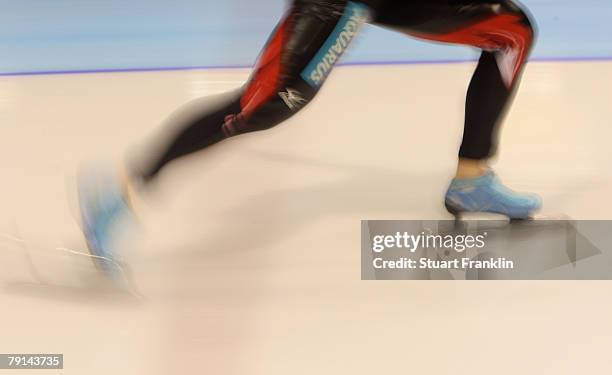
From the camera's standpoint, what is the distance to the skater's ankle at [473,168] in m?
1.21

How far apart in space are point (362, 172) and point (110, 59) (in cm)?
75

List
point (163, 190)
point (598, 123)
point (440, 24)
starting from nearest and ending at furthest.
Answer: point (440, 24), point (163, 190), point (598, 123)

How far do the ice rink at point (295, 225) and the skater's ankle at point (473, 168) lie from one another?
0.22ft

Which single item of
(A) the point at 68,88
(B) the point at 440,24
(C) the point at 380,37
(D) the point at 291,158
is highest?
(C) the point at 380,37

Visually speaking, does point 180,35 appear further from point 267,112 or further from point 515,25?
point 515,25

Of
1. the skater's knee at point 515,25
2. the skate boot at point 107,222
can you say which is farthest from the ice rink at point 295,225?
the skater's knee at point 515,25

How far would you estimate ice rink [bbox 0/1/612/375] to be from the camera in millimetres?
1062

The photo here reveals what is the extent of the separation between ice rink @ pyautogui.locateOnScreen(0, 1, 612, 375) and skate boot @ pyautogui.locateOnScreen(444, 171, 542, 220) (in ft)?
0.13

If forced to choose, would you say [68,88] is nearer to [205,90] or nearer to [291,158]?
[205,90]

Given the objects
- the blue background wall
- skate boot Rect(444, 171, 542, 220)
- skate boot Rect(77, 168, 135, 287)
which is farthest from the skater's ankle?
skate boot Rect(77, 168, 135, 287)

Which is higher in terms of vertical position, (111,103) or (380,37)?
(380,37)

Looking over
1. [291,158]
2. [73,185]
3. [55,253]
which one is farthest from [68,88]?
[291,158]

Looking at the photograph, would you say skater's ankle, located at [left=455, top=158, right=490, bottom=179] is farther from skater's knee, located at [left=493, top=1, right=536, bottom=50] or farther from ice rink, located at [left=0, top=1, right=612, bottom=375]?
skater's knee, located at [left=493, top=1, right=536, bottom=50]

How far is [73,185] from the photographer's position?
132 centimetres
